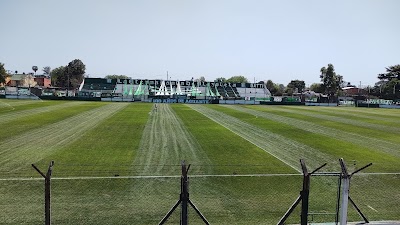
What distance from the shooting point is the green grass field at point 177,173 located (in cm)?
1045

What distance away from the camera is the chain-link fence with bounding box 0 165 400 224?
9969mm

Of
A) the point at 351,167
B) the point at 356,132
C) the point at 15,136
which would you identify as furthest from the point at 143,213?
the point at 356,132

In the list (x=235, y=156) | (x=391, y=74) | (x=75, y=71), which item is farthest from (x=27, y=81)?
(x=235, y=156)

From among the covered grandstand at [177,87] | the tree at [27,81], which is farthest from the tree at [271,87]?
the tree at [27,81]

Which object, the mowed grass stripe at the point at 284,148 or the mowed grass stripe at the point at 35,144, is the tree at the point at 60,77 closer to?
the mowed grass stripe at the point at 35,144

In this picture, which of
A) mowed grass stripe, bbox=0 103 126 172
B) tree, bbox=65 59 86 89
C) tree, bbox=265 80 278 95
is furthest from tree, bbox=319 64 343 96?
mowed grass stripe, bbox=0 103 126 172

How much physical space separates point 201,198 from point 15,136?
1542 cm

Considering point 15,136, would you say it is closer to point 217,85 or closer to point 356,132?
point 356,132

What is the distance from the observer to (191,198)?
11.6 m

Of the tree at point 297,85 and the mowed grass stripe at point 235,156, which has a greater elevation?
the tree at point 297,85

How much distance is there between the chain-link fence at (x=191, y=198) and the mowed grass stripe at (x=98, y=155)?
3.72ft

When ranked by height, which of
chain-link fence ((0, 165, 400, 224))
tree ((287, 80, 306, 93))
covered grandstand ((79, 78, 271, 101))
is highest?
tree ((287, 80, 306, 93))

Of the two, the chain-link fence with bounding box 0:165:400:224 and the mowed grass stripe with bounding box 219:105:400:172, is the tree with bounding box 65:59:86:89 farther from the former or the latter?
the chain-link fence with bounding box 0:165:400:224

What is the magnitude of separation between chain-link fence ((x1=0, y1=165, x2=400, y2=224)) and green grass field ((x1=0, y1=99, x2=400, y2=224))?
3cm
